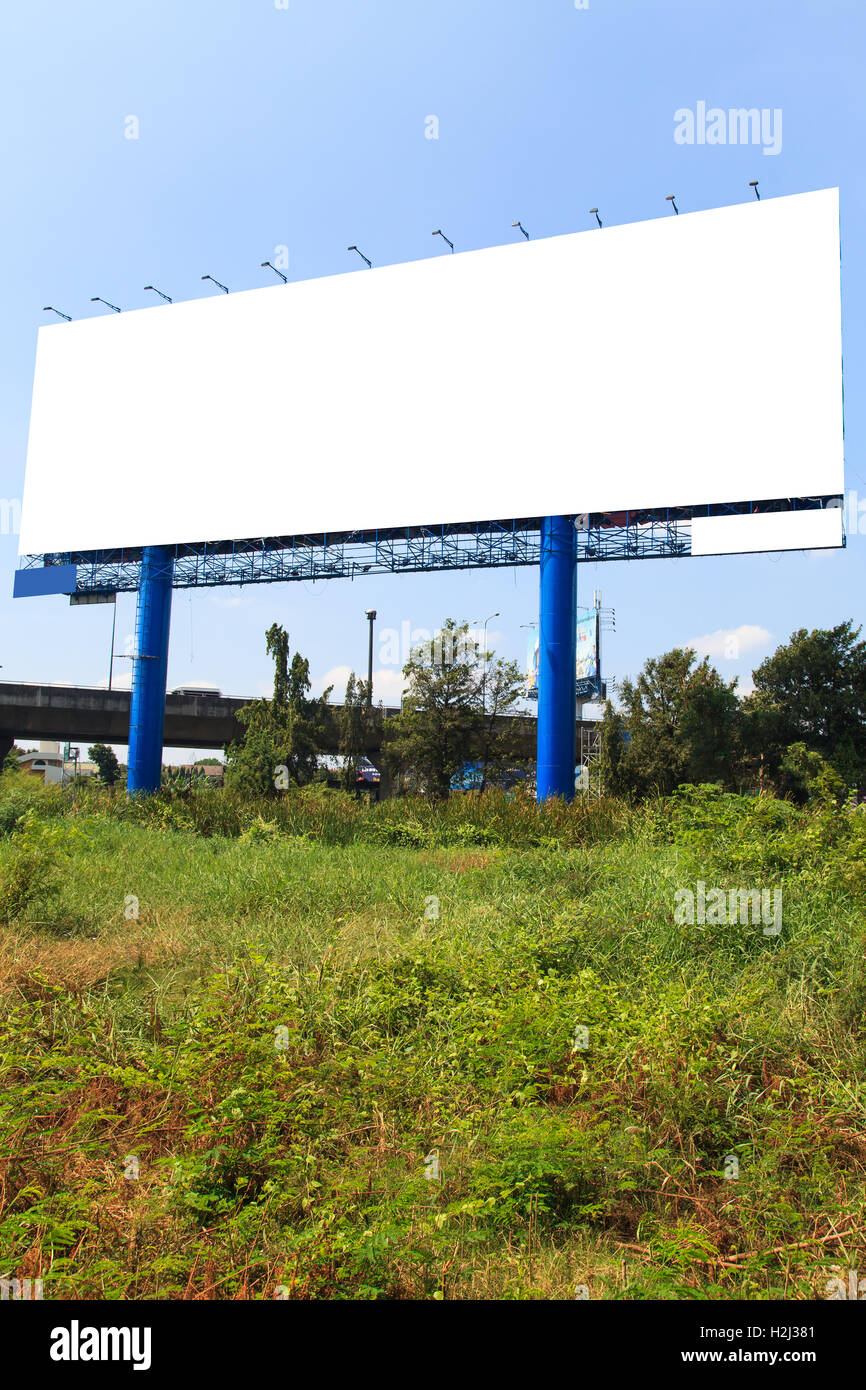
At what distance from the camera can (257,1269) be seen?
3451 mm

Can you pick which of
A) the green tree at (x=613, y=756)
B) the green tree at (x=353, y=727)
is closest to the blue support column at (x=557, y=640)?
the green tree at (x=613, y=756)

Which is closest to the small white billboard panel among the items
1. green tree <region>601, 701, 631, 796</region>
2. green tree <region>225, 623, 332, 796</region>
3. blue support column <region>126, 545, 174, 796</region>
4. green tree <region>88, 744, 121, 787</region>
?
green tree <region>601, 701, 631, 796</region>

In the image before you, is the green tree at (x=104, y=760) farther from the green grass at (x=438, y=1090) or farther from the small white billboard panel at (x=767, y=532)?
the green grass at (x=438, y=1090)

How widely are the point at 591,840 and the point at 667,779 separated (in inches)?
486

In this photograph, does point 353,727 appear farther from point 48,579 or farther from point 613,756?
point 48,579

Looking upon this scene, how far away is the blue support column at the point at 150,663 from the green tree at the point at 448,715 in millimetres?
8495

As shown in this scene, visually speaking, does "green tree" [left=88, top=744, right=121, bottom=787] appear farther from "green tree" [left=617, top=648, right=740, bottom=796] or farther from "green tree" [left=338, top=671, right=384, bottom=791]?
"green tree" [left=617, top=648, right=740, bottom=796]

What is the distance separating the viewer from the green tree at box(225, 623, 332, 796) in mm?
27344

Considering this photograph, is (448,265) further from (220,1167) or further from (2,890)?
(220,1167)

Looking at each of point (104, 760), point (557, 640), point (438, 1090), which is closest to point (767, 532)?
point (557, 640)

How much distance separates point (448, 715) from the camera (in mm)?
26141

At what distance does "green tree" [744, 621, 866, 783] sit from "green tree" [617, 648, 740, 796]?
139 centimetres

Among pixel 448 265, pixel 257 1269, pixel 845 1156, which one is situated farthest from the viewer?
pixel 448 265
